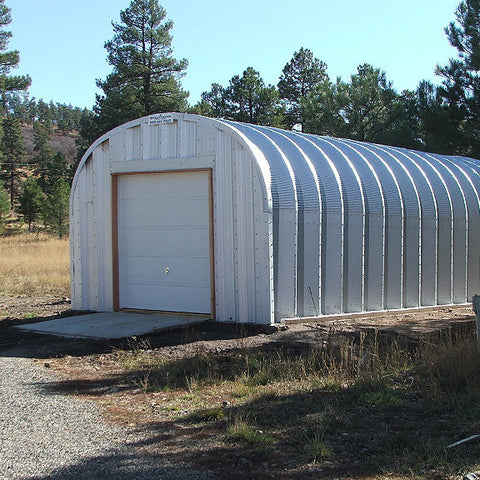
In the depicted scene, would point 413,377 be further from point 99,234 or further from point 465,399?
point 99,234

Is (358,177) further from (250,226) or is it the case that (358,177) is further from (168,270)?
(168,270)

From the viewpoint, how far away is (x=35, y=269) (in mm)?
19344

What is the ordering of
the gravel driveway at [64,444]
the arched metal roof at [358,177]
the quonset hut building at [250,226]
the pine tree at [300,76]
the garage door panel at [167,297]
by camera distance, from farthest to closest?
the pine tree at [300,76]
the garage door panel at [167,297]
the arched metal roof at [358,177]
the quonset hut building at [250,226]
the gravel driveway at [64,444]

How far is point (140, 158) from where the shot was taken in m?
11.3

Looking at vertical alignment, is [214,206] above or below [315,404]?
above

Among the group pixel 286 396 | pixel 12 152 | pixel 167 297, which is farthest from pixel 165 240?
pixel 12 152

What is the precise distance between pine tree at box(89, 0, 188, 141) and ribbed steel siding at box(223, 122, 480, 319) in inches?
845

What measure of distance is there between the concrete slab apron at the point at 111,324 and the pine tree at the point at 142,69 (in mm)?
23544

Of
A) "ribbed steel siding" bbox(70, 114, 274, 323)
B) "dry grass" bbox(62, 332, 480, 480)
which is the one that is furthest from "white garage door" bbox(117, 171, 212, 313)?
"dry grass" bbox(62, 332, 480, 480)

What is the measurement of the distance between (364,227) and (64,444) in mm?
7529

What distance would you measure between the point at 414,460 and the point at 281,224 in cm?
582

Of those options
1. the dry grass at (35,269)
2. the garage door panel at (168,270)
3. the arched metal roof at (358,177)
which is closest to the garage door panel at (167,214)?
the garage door panel at (168,270)

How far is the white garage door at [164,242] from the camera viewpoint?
10812 millimetres

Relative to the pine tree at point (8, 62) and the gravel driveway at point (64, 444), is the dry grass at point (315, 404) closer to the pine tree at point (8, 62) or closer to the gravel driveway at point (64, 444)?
the gravel driveway at point (64, 444)
